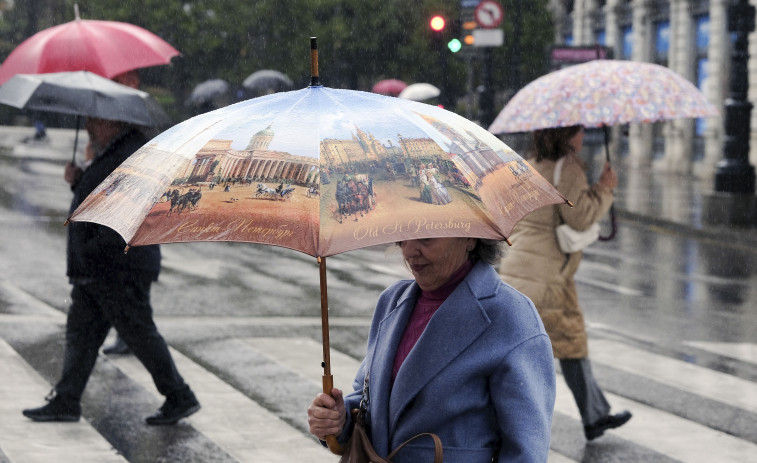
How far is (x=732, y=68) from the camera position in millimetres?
18312

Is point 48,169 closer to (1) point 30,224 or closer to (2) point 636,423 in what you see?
(1) point 30,224

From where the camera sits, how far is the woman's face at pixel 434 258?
3014 mm

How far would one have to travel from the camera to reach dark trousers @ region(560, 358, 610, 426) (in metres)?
6.15

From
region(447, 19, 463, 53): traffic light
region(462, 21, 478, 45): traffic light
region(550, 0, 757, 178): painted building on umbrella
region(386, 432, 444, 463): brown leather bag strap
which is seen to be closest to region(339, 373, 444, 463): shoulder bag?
region(386, 432, 444, 463): brown leather bag strap

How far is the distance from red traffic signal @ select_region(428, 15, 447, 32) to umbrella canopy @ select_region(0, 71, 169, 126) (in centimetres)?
1691

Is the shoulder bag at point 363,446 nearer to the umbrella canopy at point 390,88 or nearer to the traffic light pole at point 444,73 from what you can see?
the traffic light pole at point 444,73

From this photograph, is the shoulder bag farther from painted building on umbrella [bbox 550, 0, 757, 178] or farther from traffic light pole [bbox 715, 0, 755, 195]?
painted building on umbrella [bbox 550, 0, 757, 178]

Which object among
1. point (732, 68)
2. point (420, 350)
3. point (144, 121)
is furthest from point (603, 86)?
point (732, 68)

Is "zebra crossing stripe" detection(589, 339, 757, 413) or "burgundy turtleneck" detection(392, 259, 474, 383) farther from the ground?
"burgundy turtleneck" detection(392, 259, 474, 383)

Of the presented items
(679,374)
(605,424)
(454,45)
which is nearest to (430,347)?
(605,424)

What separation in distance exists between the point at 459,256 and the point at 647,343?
6211mm

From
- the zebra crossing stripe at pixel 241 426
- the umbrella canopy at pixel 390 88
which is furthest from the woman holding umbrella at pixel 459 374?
the umbrella canopy at pixel 390 88

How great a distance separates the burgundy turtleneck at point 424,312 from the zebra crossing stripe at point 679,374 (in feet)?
15.0

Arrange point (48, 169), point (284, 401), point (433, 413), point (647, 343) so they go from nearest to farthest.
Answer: point (433, 413), point (284, 401), point (647, 343), point (48, 169)
